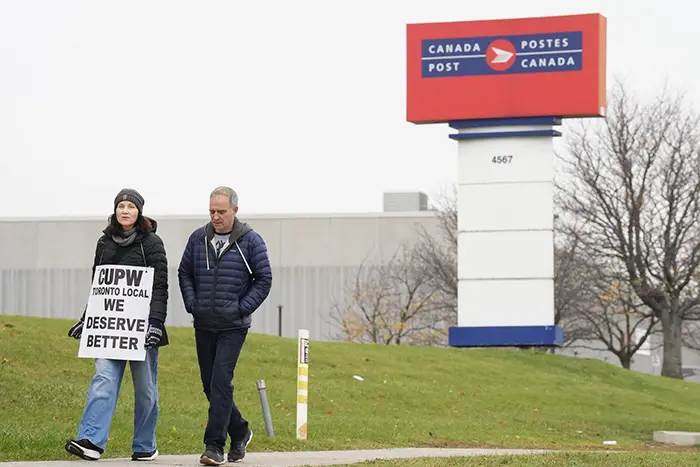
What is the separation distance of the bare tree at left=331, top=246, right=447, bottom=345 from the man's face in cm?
4953

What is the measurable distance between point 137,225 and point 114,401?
1.43 metres

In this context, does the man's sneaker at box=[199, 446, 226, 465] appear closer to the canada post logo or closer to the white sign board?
the white sign board

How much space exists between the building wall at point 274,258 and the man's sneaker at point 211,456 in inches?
2325

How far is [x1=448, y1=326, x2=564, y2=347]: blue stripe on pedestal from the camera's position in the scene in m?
34.4

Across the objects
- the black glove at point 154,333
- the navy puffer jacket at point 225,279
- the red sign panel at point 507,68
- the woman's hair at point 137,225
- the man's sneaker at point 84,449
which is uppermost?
the red sign panel at point 507,68

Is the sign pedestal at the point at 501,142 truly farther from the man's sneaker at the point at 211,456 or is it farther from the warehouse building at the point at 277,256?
the warehouse building at the point at 277,256

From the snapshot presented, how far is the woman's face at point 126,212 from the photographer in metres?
12.1

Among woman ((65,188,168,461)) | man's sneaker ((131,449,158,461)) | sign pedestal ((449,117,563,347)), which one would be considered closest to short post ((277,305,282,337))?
sign pedestal ((449,117,563,347))

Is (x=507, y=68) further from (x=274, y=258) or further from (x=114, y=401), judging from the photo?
(x=274, y=258)

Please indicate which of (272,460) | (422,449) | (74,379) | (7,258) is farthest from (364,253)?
(272,460)

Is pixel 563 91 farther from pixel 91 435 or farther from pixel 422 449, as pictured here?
pixel 91 435

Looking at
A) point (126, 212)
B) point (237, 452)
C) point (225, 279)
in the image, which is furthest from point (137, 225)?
point (237, 452)

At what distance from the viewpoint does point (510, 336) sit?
1363 inches

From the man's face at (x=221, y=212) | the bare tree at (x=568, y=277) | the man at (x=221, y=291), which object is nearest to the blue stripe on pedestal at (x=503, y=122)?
the bare tree at (x=568, y=277)
